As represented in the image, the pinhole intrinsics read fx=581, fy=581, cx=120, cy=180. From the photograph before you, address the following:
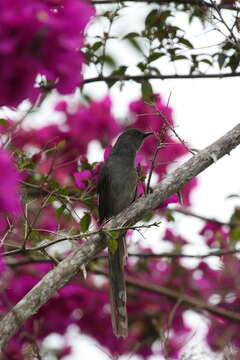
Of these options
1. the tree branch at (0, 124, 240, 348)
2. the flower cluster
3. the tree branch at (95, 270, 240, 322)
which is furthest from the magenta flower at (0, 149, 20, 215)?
the tree branch at (95, 270, 240, 322)

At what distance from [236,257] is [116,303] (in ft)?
3.43

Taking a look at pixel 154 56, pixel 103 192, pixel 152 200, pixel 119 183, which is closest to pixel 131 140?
pixel 119 183

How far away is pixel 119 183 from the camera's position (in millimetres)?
4297

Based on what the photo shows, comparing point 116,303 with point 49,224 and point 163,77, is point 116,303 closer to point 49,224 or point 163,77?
point 49,224

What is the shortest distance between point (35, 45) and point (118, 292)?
105 inches

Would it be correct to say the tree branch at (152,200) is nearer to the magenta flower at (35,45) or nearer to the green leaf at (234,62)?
the green leaf at (234,62)

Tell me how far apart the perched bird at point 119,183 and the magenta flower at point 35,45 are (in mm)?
2406

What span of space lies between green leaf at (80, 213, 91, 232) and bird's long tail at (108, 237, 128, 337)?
1.98ft

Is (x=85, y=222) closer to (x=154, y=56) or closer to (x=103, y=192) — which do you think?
(x=103, y=192)

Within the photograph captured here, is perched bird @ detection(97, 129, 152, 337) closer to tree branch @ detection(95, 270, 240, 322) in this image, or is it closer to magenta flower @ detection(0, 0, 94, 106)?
tree branch @ detection(95, 270, 240, 322)

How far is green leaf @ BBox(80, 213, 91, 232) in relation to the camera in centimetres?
307

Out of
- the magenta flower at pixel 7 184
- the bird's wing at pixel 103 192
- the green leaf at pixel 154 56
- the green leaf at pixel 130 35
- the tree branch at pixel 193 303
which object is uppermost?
the green leaf at pixel 130 35

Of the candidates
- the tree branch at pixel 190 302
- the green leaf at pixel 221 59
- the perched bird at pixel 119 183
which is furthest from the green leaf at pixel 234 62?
the tree branch at pixel 190 302

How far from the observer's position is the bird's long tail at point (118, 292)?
3.59m
